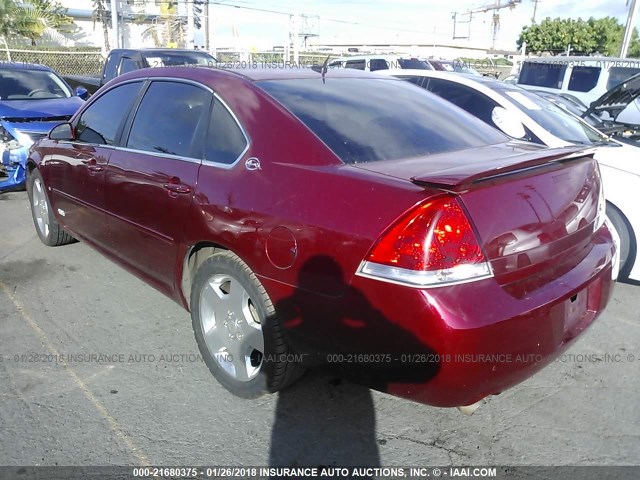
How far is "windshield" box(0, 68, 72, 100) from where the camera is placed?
332 inches

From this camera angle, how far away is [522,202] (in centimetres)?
236

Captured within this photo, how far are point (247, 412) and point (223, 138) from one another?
4.74ft

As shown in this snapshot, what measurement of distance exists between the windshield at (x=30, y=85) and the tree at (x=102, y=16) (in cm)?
3763

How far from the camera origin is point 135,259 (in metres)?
3.71

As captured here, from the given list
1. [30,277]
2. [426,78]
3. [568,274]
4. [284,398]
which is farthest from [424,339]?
[426,78]

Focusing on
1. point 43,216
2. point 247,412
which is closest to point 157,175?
point 247,412

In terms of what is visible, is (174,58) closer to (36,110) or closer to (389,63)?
(36,110)

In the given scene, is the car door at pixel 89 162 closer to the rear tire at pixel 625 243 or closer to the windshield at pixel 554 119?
the windshield at pixel 554 119

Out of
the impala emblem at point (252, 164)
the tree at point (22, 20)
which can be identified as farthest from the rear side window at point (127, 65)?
the tree at point (22, 20)

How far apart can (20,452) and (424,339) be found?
193 centimetres

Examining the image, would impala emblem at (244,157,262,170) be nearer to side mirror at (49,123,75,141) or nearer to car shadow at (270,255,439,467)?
car shadow at (270,255,439,467)

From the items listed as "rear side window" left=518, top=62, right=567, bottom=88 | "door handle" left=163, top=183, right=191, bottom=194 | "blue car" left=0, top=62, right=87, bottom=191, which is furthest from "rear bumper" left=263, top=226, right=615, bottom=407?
"rear side window" left=518, top=62, right=567, bottom=88

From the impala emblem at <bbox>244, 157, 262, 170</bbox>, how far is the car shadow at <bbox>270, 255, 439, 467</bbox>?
0.61 m

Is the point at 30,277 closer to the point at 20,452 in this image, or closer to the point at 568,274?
the point at 20,452
